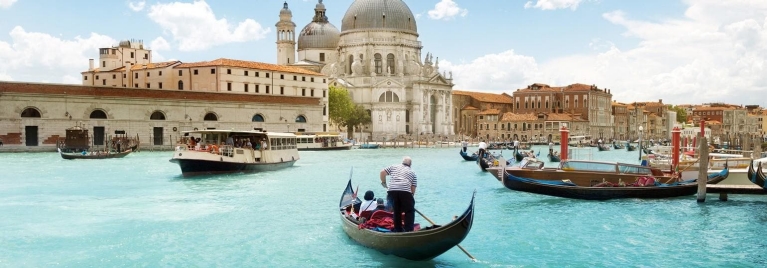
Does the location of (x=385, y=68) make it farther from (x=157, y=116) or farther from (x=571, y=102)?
(x=157, y=116)

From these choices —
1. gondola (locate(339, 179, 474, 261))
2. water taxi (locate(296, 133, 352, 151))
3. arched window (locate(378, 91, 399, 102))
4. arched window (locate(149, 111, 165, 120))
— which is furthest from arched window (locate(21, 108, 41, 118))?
arched window (locate(378, 91, 399, 102))

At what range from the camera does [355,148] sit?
5606 cm

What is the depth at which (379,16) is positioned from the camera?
7444cm

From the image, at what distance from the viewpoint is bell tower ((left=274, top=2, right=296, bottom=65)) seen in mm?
77188

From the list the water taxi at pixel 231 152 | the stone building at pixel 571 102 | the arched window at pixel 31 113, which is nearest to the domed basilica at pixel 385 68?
the stone building at pixel 571 102

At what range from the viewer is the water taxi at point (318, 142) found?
48.3 m

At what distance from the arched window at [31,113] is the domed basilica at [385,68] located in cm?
3541

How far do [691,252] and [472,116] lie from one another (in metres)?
74.7

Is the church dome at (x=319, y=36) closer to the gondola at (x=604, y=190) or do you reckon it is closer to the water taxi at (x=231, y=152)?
the water taxi at (x=231, y=152)

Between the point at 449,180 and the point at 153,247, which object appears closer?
the point at 153,247

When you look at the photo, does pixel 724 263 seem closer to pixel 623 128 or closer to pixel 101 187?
pixel 101 187

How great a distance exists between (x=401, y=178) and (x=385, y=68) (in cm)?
6476

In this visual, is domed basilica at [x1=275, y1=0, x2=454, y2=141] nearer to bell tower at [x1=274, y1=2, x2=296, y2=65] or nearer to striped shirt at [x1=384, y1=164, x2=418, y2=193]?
bell tower at [x1=274, y1=2, x2=296, y2=65]

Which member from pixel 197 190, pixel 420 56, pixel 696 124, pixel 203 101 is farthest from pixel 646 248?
pixel 696 124
